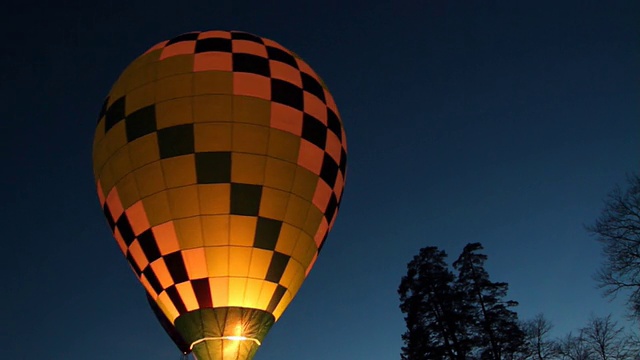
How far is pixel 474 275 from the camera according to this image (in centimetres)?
2164

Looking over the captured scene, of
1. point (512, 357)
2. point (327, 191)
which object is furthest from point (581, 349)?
point (327, 191)

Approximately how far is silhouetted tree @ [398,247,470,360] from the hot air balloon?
13068mm

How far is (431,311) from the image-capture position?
21.5 metres

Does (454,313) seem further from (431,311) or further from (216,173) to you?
(216,173)

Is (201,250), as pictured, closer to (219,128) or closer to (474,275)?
(219,128)

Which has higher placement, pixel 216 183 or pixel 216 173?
pixel 216 173

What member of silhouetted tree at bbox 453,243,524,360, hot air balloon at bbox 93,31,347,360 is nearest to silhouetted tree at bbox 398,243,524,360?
silhouetted tree at bbox 453,243,524,360

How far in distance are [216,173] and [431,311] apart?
1564cm

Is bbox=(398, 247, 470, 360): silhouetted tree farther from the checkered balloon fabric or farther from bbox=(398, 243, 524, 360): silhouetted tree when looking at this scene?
the checkered balloon fabric

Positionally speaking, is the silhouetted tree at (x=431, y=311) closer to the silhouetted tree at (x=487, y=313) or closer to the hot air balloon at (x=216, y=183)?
the silhouetted tree at (x=487, y=313)

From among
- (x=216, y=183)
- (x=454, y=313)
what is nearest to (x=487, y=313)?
(x=454, y=313)

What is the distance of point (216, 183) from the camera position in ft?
26.7

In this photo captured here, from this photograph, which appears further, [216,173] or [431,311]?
[431,311]

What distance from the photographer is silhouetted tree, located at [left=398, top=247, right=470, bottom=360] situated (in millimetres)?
20516
